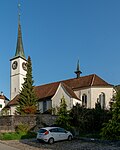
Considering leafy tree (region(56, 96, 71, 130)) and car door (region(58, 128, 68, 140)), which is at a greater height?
leafy tree (region(56, 96, 71, 130))

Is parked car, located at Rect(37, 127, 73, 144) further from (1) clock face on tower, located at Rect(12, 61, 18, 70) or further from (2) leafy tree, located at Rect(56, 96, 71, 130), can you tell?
(1) clock face on tower, located at Rect(12, 61, 18, 70)

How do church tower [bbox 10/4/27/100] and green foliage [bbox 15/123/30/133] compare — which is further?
church tower [bbox 10/4/27/100]

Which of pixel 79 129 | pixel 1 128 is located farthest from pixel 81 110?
pixel 1 128

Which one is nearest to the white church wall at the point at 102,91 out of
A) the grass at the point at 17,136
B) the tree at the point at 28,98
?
the tree at the point at 28,98

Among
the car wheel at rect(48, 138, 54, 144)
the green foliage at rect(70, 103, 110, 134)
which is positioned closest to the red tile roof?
the green foliage at rect(70, 103, 110, 134)

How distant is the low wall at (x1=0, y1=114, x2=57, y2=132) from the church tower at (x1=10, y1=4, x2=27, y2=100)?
95.1 feet

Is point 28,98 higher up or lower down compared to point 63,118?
higher up

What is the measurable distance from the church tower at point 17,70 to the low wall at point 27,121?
28996 mm

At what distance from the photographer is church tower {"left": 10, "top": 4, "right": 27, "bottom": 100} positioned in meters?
72.2

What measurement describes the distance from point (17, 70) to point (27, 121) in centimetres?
3278

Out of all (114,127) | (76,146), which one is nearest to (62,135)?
(76,146)

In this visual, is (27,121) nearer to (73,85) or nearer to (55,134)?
(55,134)

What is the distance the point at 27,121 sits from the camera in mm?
41844

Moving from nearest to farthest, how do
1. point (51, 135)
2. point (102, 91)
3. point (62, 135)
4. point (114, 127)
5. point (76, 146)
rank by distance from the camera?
1. point (114, 127)
2. point (76, 146)
3. point (51, 135)
4. point (62, 135)
5. point (102, 91)
